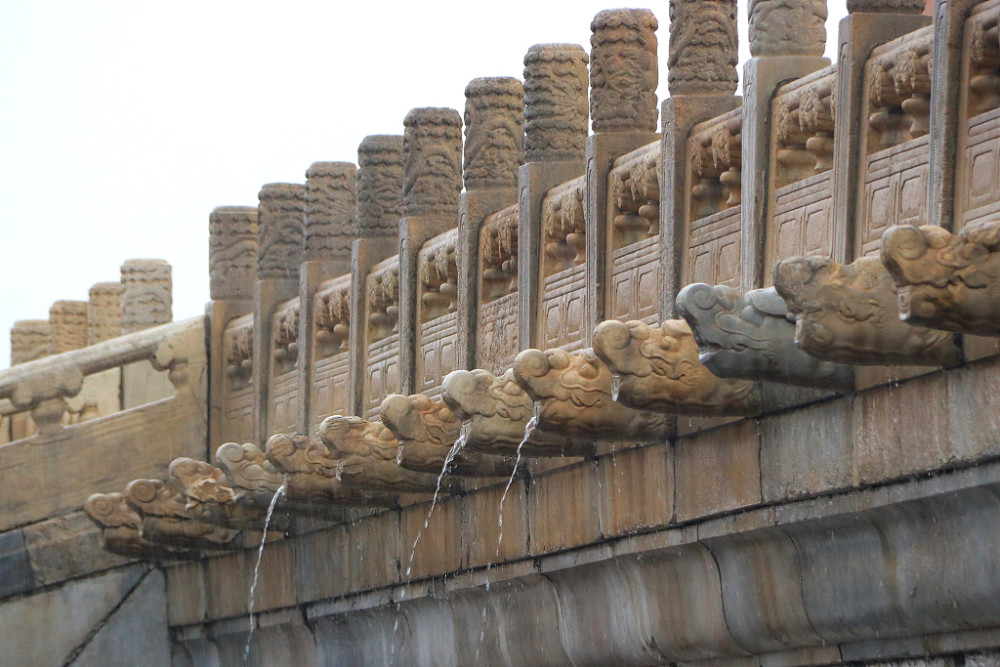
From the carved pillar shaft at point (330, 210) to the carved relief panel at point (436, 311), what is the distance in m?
2.08

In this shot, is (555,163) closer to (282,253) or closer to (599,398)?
(599,398)

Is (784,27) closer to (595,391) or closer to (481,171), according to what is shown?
(595,391)

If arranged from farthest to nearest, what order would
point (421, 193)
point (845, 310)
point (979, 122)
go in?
1. point (421, 193)
2. point (979, 122)
3. point (845, 310)

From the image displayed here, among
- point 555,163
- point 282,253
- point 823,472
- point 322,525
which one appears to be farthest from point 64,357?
point 823,472

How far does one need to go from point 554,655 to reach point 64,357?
21.7 ft

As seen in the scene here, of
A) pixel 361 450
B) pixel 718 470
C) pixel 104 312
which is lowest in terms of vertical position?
pixel 718 470

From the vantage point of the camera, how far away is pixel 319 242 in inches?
693

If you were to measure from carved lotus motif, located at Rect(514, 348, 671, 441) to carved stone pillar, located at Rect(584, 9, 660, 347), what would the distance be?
49.9 inches

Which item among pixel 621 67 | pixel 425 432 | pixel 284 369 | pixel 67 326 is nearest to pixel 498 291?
pixel 425 432

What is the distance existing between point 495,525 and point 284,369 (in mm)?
4430

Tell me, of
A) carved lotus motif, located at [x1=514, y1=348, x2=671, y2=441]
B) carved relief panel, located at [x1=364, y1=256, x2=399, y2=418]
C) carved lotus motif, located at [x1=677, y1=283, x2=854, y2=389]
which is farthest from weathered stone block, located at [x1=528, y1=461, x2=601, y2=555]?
carved lotus motif, located at [x1=677, y1=283, x2=854, y2=389]

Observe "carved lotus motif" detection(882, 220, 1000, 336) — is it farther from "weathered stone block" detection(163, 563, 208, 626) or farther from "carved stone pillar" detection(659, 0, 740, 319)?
"weathered stone block" detection(163, 563, 208, 626)

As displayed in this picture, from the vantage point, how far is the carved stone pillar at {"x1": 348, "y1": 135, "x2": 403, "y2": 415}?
16516 mm

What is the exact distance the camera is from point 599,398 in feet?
38.0
